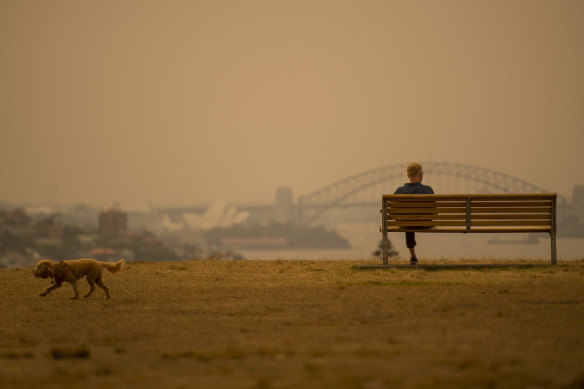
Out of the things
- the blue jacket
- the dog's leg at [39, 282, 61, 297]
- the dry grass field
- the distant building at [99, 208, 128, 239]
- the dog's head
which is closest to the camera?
the dry grass field

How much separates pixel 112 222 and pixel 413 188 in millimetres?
177183

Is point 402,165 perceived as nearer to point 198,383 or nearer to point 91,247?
point 91,247

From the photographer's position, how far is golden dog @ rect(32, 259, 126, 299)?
26.9 ft

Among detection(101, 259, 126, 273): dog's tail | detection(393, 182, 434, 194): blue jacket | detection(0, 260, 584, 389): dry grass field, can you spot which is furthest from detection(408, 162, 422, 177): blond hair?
detection(101, 259, 126, 273): dog's tail

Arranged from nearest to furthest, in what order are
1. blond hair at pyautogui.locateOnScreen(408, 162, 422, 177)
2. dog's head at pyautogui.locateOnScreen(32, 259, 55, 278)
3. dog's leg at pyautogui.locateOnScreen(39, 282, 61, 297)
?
dog's head at pyautogui.locateOnScreen(32, 259, 55, 278)
dog's leg at pyautogui.locateOnScreen(39, 282, 61, 297)
blond hair at pyautogui.locateOnScreen(408, 162, 422, 177)

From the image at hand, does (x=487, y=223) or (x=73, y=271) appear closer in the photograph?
(x=73, y=271)

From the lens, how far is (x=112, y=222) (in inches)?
7195

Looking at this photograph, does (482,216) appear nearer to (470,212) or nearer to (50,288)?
(470,212)

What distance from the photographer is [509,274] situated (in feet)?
30.9

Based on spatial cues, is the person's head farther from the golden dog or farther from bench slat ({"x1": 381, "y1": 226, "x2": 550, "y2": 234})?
the golden dog

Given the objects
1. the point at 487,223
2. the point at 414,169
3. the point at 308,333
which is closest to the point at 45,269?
the point at 308,333

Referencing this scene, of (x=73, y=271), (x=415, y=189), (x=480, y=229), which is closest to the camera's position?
(x=73, y=271)

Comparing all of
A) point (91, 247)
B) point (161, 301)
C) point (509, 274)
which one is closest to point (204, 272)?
point (161, 301)

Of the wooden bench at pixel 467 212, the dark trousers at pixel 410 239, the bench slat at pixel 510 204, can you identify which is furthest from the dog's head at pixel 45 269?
the bench slat at pixel 510 204
